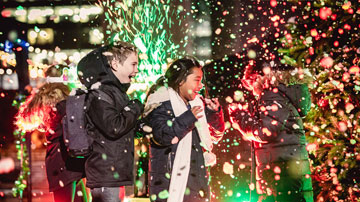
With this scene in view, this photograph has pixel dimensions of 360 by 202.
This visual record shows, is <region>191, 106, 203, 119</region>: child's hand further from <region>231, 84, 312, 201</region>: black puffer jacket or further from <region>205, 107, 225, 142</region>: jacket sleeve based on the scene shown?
<region>231, 84, 312, 201</region>: black puffer jacket

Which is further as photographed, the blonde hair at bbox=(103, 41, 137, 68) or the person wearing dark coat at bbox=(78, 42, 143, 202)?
the blonde hair at bbox=(103, 41, 137, 68)

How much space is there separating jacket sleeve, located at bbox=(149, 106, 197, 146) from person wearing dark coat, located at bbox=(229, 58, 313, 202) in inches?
41.8

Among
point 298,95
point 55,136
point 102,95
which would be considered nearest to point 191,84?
point 102,95

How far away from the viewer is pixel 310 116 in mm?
5344

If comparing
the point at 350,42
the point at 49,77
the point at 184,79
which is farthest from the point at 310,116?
the point at 49,77

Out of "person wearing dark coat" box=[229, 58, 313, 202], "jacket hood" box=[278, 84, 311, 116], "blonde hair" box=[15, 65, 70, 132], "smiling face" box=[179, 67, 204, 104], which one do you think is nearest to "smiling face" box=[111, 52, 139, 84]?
"smiling face" box=[179, 67, 204, 104]

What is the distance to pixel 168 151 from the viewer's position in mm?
3465

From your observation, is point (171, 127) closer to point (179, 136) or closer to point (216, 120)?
point (179, 136)

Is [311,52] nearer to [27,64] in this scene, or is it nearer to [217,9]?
[27,64]

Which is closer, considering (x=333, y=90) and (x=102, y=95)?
(x=102, y=95)

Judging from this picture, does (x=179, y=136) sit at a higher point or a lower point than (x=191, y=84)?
lower

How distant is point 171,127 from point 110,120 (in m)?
0.54

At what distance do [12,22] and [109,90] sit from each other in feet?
10.2

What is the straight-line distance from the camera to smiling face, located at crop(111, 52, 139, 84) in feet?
11.1
